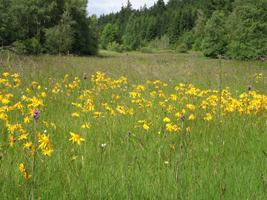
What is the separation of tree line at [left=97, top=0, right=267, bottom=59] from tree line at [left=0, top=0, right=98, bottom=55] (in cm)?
1272

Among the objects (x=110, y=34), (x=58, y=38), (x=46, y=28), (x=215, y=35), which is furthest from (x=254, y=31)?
(x=110, y=34)

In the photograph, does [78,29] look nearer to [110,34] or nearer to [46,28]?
[46,28]

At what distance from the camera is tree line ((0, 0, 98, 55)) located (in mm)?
16078

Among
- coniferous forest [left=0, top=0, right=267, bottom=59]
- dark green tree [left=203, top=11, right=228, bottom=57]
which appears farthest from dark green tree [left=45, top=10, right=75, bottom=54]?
dark green tree [left=203, top=11, right=228, bottom=57]

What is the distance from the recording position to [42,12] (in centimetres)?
1888

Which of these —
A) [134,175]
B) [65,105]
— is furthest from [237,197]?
[65,105]

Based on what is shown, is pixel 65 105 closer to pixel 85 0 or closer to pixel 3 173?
pixel 3 173

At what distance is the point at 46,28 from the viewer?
66.6 ft

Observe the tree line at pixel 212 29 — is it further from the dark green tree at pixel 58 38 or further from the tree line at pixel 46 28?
the dark green tree at pixel 58 38

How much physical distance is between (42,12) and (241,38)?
17.5 m

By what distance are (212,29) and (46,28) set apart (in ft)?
61.9

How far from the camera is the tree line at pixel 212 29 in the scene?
15047mm

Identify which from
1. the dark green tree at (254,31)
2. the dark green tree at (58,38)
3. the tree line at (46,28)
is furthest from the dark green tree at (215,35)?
the dark green tree at (58,38)

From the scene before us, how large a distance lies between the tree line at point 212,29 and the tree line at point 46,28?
41.7 ft
